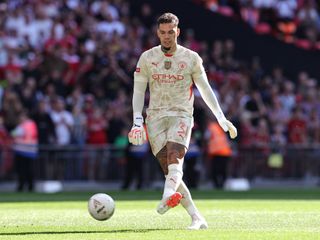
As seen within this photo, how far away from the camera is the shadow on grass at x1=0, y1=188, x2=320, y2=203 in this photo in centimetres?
2405

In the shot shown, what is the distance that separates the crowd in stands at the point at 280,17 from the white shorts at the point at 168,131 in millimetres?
22461

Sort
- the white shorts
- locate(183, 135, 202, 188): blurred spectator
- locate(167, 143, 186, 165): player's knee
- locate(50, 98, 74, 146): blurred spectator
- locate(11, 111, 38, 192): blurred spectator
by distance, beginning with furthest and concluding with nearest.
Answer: locate(183, 135, 202, 188): blurred spectator < locate(50, 98, 74, 146): blurred spectator < locate(11, 111, 38, 192): blurred spectator < the white shorts < locate(167, 143, 186, 165): player's knee

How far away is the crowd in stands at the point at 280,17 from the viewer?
3625cm

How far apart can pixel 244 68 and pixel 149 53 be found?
2036 cm

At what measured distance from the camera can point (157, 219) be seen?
15945 millimetres

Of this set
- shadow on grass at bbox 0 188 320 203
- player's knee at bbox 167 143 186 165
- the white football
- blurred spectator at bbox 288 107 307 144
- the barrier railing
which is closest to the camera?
player's knee at bbox 167 143 186 165

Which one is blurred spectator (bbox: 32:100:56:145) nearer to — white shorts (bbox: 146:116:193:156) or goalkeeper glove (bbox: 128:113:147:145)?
white shorts (bbox: 146:116:193:156)

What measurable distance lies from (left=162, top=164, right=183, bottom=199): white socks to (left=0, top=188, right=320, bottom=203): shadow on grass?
405 inches

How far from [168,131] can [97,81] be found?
675 inches

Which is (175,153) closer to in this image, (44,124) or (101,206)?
(101,206)

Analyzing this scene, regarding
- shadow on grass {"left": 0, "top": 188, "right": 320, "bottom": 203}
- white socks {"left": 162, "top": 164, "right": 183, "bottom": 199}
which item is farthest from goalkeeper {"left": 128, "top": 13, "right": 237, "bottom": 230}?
shadow on grass {"left": 0, "top": 188, "right": 320, "bottom": 203}

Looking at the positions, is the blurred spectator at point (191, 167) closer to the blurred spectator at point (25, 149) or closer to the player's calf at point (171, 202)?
the blurred spectator at point (25, 149)

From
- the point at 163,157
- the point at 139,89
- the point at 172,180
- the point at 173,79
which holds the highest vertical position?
the point at 173,79

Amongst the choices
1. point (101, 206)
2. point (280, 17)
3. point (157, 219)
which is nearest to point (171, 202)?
point (101, 206)
